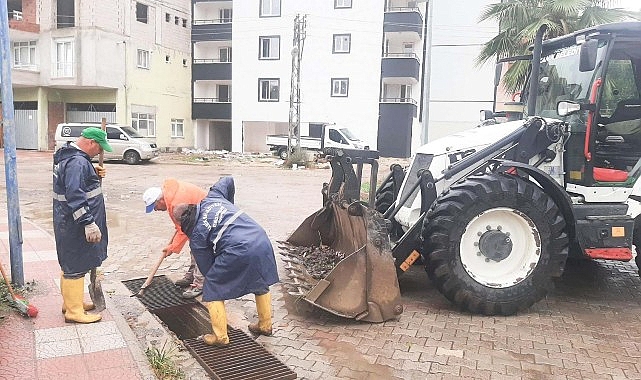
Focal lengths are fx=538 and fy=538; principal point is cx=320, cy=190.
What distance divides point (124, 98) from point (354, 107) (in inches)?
499

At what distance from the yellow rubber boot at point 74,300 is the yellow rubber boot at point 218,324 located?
3.41 feet

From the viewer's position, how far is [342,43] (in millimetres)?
30781

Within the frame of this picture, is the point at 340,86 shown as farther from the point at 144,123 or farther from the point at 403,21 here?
the point at 144,123

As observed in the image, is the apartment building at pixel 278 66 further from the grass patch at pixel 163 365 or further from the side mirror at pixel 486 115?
the grass patch at pixel 163 365

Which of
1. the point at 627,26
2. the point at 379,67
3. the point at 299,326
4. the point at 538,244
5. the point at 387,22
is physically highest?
the point at 387,22

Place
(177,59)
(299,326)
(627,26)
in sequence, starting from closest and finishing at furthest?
(299,326) → (627,26) → (177,59)

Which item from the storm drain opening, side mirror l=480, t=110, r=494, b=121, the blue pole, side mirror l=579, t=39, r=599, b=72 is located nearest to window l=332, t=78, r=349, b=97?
side mirror l=480, t=110, r=494, b=121

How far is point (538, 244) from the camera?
511cm

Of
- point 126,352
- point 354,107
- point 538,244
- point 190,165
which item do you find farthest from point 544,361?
point 354,107

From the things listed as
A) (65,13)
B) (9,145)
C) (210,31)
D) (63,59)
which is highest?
(210,31)

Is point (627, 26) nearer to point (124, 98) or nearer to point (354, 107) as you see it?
point (354, 107)

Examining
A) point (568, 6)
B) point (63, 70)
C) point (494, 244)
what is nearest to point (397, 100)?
point (568, 6)

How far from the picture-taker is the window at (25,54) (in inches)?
1136

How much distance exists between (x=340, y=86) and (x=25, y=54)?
1724 centimetres
